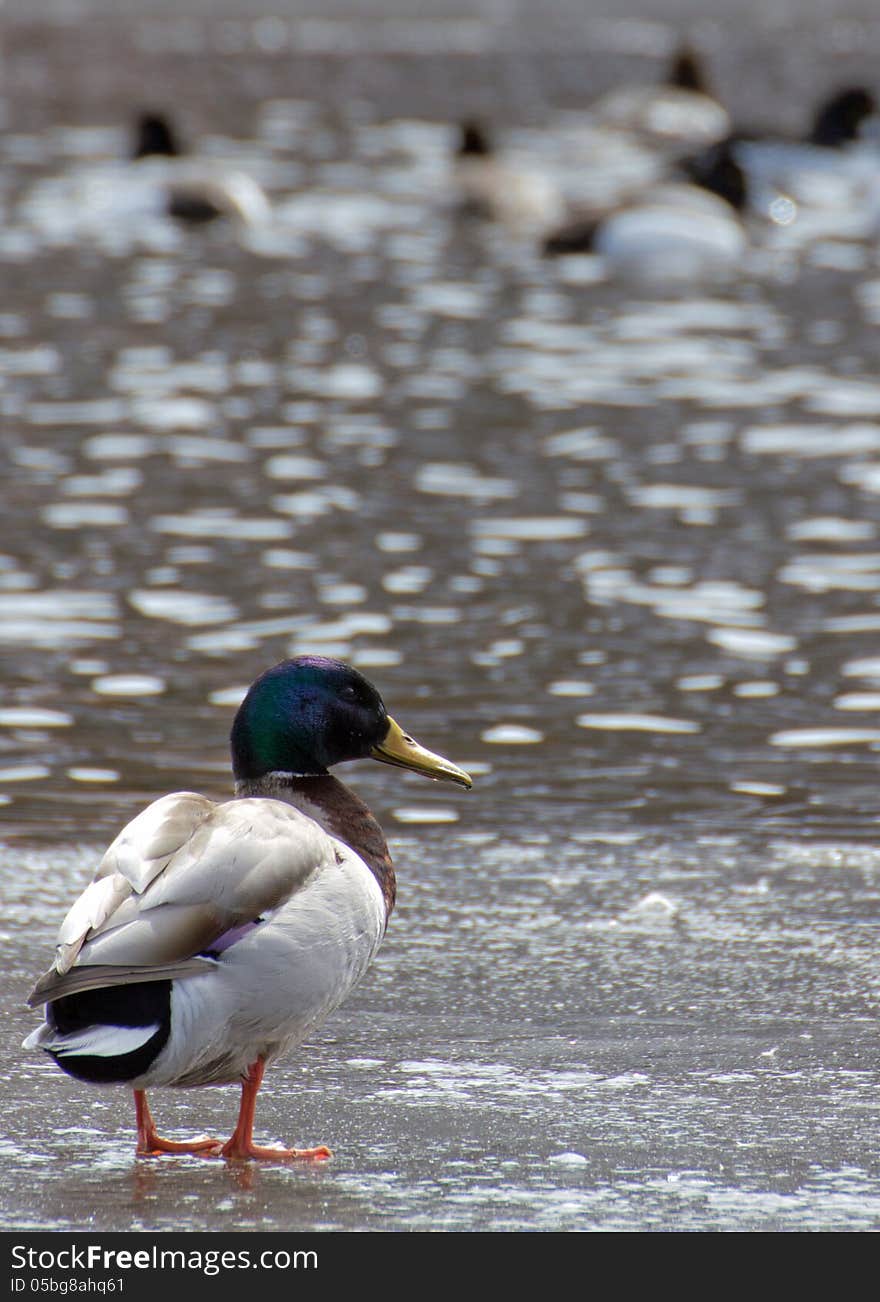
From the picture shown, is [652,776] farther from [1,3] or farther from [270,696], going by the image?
[1,3]

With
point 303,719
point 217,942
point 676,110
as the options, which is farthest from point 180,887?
point 676,110

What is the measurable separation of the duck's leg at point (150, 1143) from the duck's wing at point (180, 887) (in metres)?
0.32

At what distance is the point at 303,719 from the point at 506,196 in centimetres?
1453

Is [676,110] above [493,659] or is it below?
above

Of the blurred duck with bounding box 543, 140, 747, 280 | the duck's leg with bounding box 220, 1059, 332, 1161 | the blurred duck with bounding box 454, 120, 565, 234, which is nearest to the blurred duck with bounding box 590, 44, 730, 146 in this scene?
the blurred duck with bounding box 454, 120, 565, 234

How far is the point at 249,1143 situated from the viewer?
3.84m

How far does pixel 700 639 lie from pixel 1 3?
36.8m

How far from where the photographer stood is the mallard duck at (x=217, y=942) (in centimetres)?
357

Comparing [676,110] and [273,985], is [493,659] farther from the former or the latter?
[676,110]

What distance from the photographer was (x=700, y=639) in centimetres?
771

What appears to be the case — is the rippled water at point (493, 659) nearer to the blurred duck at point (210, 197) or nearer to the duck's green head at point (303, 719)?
the blurred duck at point (210, 197)

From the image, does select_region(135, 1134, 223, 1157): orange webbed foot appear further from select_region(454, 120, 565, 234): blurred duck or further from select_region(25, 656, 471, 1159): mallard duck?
select_region(454, 120, 565, 234): blurred duck

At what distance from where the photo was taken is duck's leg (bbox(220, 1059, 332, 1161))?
3.83 m

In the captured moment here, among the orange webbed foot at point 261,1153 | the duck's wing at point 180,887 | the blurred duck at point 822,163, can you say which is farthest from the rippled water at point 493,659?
the blurred duck at point 822,163
